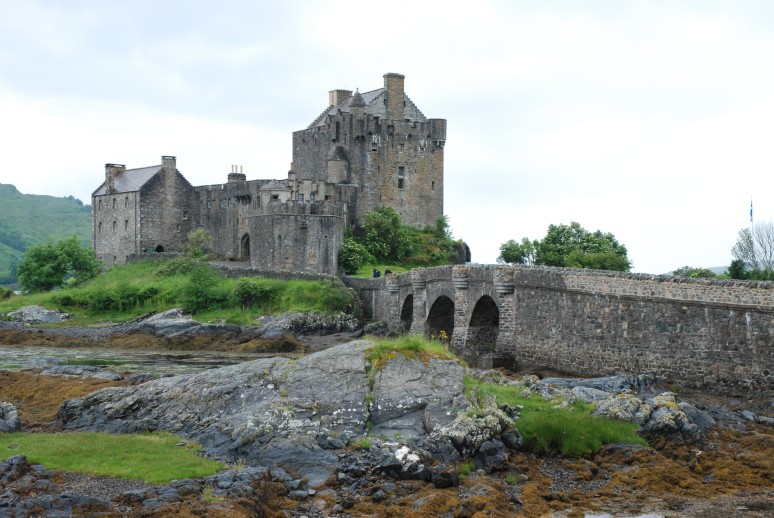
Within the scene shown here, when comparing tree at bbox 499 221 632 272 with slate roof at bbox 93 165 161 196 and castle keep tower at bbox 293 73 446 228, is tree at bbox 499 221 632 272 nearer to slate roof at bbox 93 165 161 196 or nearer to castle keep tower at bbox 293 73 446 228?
castle keep tower at bbox 293 73 446 228

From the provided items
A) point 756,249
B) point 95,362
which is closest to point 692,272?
point 756,249

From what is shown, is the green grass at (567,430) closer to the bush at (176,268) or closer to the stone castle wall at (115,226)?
the bush at (176,268)

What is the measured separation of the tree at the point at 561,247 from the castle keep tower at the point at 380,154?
9.15 meters

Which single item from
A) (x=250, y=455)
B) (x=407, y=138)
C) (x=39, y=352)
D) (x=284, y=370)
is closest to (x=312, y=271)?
(x=407, y=138)

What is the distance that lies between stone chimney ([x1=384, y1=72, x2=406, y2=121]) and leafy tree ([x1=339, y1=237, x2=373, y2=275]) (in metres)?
12.1

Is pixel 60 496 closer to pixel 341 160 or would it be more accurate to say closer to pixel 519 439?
pixel 519 439

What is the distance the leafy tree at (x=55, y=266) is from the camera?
245 ft

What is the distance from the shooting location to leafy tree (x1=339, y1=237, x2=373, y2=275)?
65.8 m

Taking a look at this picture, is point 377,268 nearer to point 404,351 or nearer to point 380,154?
point 380,154

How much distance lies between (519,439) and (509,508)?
3832 millimetres

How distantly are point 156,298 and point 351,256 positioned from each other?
12.6 metres

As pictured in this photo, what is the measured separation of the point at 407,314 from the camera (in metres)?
54.2

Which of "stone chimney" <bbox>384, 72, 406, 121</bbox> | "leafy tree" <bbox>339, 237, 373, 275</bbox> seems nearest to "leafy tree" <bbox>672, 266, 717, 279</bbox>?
"leafy tree" <bbox>339, 237, 373, 275</bbox>

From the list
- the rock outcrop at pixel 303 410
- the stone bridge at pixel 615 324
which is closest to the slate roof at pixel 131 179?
the stone bridge at pixel 615 324
